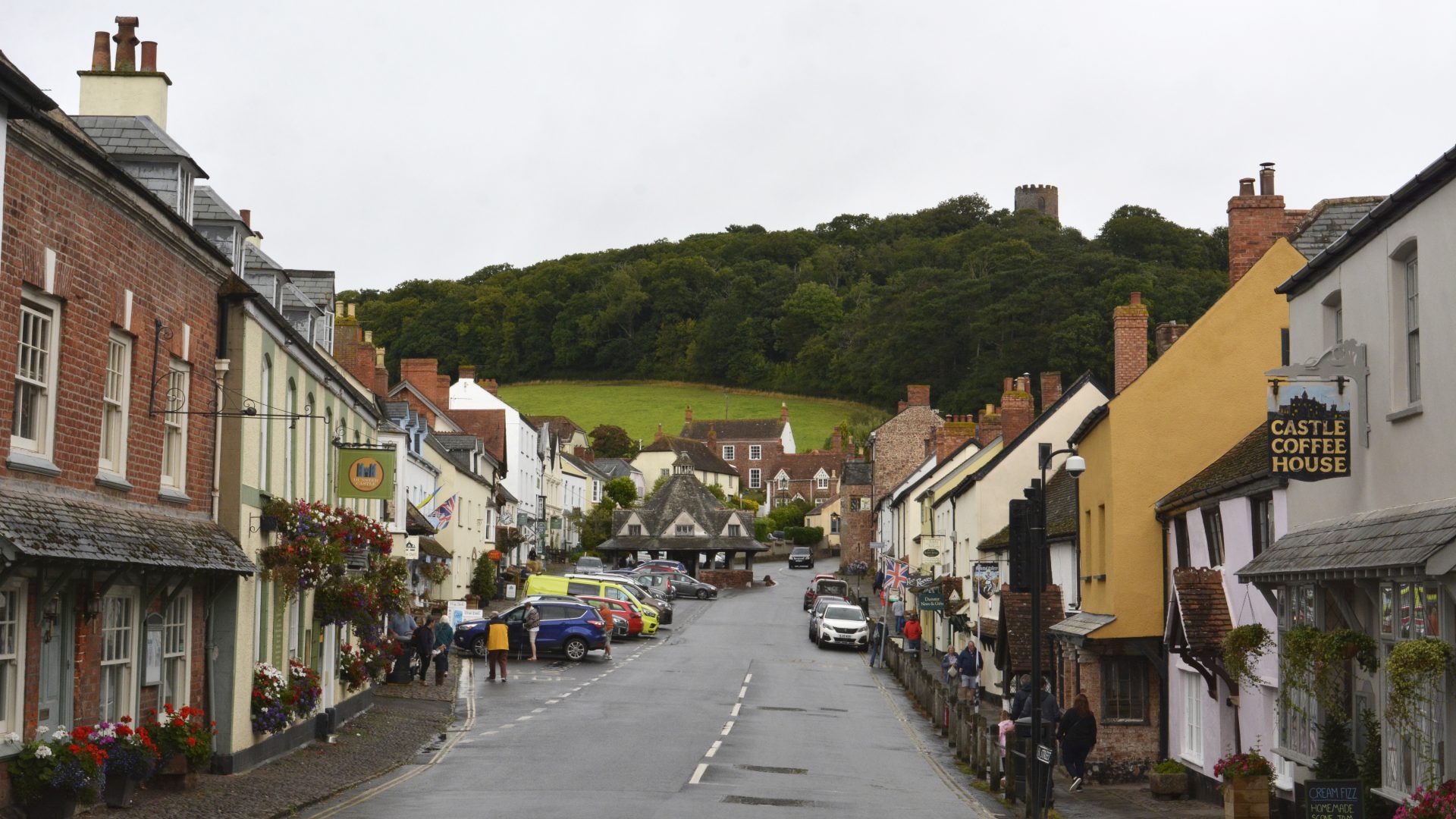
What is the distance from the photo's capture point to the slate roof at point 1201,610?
21.6 m

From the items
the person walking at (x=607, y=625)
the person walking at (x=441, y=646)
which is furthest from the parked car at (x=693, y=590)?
the person walking at (x=441, y=646)

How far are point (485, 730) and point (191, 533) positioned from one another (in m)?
10.8

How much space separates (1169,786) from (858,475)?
74.9m

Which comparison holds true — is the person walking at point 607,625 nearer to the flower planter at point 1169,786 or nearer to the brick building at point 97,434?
the flower planter at point 1169,786

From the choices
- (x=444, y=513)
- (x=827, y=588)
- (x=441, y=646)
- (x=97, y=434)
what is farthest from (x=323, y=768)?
(x=827, y=588)

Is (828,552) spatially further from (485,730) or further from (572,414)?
(485,730)

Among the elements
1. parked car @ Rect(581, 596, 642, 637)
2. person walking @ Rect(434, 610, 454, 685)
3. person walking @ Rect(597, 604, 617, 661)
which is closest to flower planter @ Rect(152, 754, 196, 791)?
person walking @ Rect(434, 610, 454, 685)

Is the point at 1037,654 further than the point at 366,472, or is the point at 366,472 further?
the point at 366,472

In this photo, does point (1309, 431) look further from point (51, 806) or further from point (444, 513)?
point (444, 513)

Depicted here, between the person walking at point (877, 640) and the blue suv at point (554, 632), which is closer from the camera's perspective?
the blue suv at point (554, 632)

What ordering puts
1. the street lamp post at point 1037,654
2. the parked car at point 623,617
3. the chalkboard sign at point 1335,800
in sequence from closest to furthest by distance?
the chalkboard sign at point 1335,800, the street lamp post at point 1037,654, the parked car at point 623,617

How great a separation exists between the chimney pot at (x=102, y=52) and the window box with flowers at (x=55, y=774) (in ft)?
40.7

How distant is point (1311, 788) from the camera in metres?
12.6

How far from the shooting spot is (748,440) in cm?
14725
